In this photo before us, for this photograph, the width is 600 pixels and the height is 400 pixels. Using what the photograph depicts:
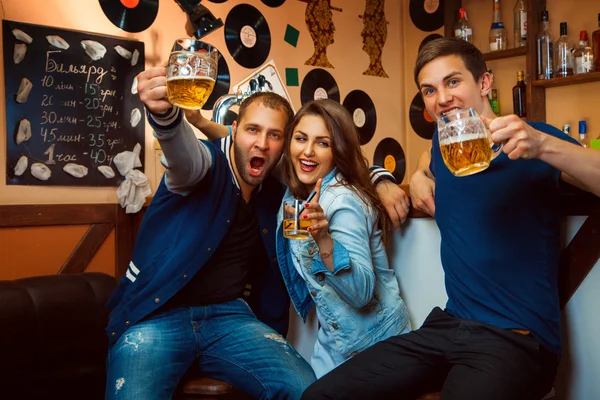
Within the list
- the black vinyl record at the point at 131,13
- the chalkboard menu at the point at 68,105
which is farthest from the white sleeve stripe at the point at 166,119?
the black vinyl record at the point at 131,13

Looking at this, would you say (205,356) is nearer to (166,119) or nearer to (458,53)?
(166,119)

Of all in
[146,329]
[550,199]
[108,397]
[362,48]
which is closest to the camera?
[550,199]

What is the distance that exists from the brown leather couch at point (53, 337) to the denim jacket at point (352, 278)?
104 centimetres

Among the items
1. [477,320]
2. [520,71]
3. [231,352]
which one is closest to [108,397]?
[231,352]

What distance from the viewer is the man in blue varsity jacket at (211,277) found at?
182 centimetres

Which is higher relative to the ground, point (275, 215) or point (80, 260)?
point (275, 215)

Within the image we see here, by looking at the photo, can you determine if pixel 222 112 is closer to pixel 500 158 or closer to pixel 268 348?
pixel 268 348

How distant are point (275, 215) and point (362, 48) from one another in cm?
329

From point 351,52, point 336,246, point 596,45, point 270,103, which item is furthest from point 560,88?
point 336,246

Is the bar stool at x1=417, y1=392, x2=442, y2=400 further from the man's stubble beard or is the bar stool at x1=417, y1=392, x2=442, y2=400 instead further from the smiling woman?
the man's stubble beard

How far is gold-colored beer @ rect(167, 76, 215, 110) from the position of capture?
1504 mm

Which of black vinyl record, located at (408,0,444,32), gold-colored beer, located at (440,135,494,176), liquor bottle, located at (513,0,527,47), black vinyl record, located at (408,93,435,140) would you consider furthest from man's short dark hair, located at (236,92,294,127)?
black vinyl record, located at (408,0,444,32)

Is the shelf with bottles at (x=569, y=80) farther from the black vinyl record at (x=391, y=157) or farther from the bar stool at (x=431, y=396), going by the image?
the bar stool at (x=431, y=396)

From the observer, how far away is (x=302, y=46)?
4680mm
